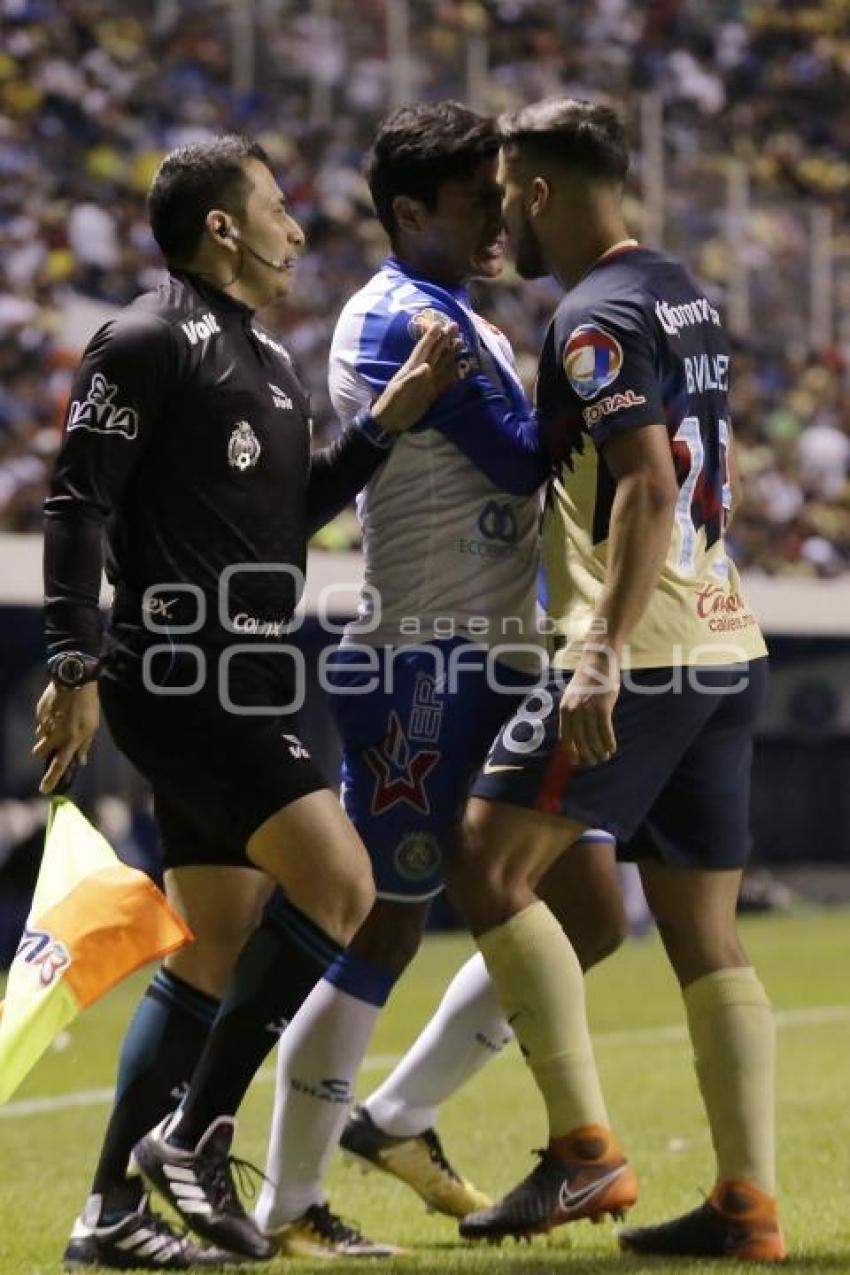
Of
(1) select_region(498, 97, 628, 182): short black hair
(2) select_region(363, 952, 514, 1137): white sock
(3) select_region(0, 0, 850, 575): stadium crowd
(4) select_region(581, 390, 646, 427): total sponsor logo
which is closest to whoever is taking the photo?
(4) select_region(581, 390, 646, 427): total sponsor logo

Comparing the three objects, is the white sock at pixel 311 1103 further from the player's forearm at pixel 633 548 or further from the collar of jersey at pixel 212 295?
the collar of jersey at pixel 212 295

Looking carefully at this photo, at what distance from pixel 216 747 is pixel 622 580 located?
0.86 meters

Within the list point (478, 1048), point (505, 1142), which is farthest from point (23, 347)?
point (478, 1048)

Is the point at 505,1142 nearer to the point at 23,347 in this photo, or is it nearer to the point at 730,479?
the point at 730,479

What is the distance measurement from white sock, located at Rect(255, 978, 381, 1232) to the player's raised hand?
2.80ft

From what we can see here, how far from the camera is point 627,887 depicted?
17.6 meters

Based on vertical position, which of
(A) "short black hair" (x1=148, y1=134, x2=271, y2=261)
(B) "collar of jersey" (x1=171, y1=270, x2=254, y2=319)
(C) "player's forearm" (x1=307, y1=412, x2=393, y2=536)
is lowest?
(C) "player's forearm" (x1=307, y1=412, x2=393, y2=536)

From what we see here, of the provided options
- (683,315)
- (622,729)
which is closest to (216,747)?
(622,729)

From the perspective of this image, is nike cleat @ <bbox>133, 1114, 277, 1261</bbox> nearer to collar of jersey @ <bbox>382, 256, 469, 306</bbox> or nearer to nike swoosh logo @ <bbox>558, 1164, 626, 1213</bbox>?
nike swoosh logo @ <bbox>558, 1164, 626, 1213</bbox>

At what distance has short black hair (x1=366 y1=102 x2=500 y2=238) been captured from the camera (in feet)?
A: 16.7

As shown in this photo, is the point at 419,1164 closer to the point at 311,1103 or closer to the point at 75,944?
the point at 311,1103

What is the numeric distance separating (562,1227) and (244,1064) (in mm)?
1227

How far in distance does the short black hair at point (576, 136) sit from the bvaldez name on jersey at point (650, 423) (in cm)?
19

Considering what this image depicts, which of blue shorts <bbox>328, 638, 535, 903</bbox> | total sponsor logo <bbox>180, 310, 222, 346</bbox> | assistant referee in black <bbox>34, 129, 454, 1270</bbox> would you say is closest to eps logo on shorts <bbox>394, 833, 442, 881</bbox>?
blue shorts <bbox>328, 638, 535, 903</bbox>
